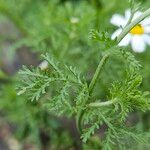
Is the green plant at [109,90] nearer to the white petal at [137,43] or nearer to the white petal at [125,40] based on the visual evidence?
the white petal at [125,40]

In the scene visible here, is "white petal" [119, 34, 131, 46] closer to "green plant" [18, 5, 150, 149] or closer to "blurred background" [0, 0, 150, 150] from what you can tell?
"blurred background" [0, 0, 150, 150]

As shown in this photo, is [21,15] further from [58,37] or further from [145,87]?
[145,87]

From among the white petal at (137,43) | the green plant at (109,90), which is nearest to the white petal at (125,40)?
the white petal at (137,43)

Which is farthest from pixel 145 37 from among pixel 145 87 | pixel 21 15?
pixel 21 15

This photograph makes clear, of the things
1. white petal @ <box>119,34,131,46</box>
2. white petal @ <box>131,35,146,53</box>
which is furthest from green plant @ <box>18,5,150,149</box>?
white petal @ <box>131,35,146,53</box>

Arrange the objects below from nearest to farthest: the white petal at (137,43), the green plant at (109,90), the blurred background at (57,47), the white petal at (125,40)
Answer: the green plant at (109,90) → the white petal at (125,40) → the white petal at (137,43) → the blurred background at (57,47)

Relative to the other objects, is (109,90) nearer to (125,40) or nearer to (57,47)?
(125,40)

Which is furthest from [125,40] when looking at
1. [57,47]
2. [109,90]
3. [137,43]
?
[109,90]

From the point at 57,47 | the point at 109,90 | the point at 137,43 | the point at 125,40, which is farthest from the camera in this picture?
the point at 57,47

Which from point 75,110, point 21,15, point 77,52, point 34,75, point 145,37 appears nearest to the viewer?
point 34,75

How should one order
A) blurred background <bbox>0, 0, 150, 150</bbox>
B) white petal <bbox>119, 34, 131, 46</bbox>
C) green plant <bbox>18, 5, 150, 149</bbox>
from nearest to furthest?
green plant <bbox>18, 5, 150, 149</bbox> → white petal <bbox>119, 34, 131, 46</bbox> → blurred background <bbox>0, 0, 150, 150</bbox>

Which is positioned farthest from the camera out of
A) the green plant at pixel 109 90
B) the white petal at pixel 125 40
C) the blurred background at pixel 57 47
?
the blurred background at pixel 57 47
